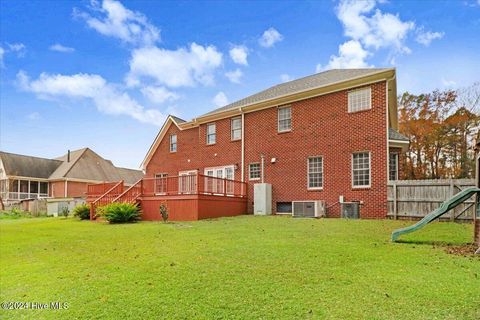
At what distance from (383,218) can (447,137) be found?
49.8 feet

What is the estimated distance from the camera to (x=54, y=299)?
14.3 ft

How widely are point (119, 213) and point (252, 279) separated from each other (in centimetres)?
1091

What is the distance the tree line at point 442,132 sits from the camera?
2322 centimetres

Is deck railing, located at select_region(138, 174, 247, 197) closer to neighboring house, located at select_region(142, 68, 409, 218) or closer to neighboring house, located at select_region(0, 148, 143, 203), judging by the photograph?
neighboring house, located at select_region(142, 68, 409, 218)

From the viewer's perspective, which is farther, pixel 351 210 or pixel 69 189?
pixel 69 189

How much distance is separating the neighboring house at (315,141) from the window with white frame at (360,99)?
0.04 metres

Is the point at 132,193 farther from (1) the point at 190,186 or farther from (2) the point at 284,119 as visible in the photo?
(2) the point at 284,119

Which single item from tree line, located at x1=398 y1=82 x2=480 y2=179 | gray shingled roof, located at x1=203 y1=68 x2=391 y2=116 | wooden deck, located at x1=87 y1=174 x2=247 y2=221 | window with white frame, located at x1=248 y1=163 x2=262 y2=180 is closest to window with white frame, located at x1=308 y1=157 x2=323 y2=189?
window with white frame, located at x1=248 y1=163 x2=262 y2=180

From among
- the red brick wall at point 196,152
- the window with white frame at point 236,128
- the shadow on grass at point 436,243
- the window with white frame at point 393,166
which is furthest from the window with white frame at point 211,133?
the shadow on grass at point 436,243

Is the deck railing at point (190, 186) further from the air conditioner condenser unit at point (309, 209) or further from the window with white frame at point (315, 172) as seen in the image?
the window with white frame at point (315, 172)

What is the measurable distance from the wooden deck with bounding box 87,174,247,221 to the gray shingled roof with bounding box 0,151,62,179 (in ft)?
82.3

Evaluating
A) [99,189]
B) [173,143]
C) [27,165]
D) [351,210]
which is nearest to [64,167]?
[27,165]

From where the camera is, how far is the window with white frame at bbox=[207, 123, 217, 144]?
64.3 ft

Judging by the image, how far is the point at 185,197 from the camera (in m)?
14.2
